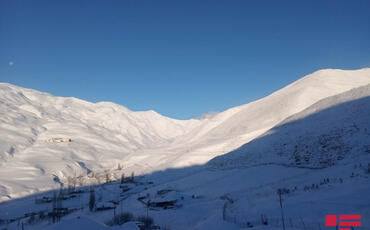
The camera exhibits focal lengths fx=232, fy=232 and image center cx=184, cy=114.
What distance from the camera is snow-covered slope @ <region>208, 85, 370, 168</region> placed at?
26.0 m

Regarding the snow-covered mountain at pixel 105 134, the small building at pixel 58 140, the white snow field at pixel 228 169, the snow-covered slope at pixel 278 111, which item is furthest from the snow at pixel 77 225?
the small building at pixel 58 140

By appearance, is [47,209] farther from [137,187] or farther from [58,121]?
[58,121]

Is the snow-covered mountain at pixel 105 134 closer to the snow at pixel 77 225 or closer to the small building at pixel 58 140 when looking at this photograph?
the small building at pixel 58 140

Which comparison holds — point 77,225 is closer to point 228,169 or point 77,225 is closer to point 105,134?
point 228,169

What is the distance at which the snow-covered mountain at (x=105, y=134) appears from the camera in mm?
58359

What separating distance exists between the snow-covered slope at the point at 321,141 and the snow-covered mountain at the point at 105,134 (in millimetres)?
1000

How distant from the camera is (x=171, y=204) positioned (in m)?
24.2

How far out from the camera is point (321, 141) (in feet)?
101

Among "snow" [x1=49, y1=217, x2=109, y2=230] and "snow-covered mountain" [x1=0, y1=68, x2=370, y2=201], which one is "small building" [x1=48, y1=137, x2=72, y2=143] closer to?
"snow-covered mountain" [x1=0, y1=68, x2=370, y2=201]

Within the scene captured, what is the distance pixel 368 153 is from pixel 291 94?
60072 millimetres

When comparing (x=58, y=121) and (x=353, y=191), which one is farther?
(x=58, y=121)

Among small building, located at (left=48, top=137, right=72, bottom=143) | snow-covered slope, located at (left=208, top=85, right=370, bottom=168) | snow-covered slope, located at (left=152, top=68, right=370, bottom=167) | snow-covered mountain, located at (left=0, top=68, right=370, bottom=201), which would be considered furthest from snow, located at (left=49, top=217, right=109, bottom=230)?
small building, located at (left=48, top=137, right=72, bottom=143)

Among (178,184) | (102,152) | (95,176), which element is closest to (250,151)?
(178,184)

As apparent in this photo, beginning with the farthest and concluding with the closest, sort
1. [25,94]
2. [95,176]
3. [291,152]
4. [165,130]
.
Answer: [165,130] → [25,94] → [95,176] → [291,152]
